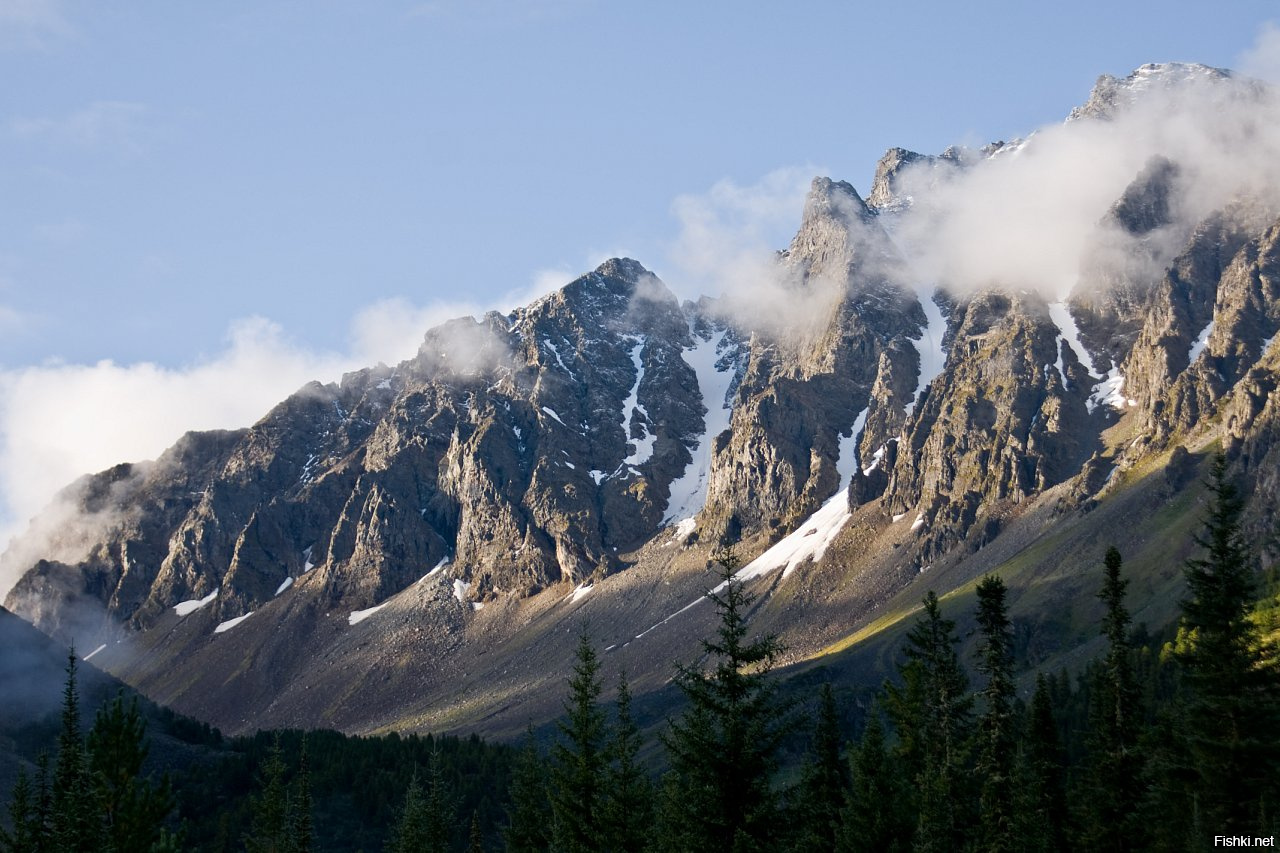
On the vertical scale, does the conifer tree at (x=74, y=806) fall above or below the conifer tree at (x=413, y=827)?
above

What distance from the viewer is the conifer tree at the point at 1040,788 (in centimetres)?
5481

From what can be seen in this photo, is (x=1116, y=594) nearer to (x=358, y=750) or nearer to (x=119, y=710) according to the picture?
(x=119, y=710)

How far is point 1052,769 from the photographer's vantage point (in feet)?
210

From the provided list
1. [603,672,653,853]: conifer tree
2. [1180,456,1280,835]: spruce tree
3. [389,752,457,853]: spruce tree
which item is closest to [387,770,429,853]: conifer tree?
[389,752,457,853]: spruce tree

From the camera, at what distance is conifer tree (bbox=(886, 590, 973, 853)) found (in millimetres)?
53000

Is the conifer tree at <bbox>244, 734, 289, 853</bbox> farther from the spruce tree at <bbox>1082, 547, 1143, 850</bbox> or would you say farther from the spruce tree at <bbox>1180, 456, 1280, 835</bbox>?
the spruce tree at <bbox>1180, 456, 1280, 835</bbox>

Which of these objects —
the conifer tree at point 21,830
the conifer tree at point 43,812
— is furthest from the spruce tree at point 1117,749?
the conifer tree at point 21,830

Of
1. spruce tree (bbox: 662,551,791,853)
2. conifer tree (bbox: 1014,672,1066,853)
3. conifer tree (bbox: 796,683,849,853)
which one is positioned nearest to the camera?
spruce tree (bbox: 662,551,791,853)

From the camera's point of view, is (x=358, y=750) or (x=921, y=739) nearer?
(x=921, y=739)

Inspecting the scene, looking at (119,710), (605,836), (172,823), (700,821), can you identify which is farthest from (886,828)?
(172,823)

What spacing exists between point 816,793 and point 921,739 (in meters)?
6.06

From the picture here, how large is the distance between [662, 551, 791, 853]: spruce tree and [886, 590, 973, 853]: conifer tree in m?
10.5

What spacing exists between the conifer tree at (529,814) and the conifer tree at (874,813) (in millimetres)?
24590

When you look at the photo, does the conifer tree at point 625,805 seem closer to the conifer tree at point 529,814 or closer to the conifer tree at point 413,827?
the conifer tree at point 529,814
